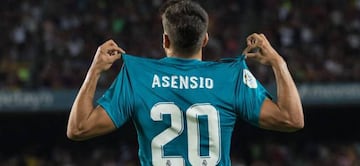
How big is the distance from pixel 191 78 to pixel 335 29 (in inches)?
548

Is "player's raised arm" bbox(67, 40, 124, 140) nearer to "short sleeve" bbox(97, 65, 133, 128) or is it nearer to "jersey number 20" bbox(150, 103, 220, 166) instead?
"short sleeve" bbox(97, 65, 133, 128)

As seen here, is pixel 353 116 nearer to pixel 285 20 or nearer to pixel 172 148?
pixel 285 20

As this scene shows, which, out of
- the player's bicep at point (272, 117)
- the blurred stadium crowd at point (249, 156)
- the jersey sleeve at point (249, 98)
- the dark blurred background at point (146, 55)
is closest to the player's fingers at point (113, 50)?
the jersey sleeve at point (249, 98)

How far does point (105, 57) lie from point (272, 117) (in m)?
0.74

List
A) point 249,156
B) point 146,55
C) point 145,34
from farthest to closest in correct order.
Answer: point 145,34 → point 249,156 → point 146,55

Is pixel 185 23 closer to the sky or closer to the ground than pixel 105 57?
closer to the sky

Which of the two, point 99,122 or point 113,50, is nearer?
point 99,122

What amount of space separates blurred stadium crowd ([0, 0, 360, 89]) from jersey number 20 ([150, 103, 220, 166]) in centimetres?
1228

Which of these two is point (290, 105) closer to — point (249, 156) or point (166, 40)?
point (166, 40)

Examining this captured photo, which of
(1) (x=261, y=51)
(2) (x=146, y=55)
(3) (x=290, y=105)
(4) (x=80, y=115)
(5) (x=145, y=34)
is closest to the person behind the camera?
(4) (x=80, y=115)

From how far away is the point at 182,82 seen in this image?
3.69m

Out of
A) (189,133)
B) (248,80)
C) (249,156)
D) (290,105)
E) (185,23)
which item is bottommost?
(249,156)

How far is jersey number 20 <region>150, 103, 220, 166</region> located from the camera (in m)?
3.63

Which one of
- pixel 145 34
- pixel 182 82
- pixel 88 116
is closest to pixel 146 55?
pixel 145 34
